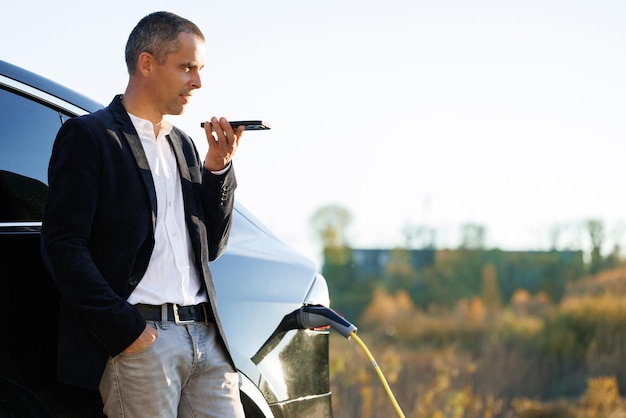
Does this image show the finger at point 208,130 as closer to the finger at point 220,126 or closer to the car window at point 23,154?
the finger at point 220,126

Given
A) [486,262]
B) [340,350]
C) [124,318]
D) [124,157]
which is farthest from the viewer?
[486,262]

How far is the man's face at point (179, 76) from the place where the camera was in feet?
8.73

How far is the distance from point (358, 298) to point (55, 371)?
21969 mm

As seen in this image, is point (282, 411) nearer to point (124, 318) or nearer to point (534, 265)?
point (124, 318)

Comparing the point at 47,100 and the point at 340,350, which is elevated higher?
the point at 47,100

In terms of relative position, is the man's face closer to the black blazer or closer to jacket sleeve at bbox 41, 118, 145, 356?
the black blazer

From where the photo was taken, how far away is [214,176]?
110 inches

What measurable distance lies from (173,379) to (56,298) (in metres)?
0.39

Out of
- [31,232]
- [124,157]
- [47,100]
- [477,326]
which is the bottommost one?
[477,326]

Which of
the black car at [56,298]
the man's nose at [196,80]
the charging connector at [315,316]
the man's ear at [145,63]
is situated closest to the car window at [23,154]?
the black car at [56,298]

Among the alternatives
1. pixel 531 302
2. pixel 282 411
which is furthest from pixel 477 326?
pixel 282 411

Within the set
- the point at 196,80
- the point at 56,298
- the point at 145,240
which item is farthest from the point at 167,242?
the point at 196,80

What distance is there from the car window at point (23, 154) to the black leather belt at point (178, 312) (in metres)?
0.47

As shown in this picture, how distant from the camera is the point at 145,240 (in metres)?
2.56
